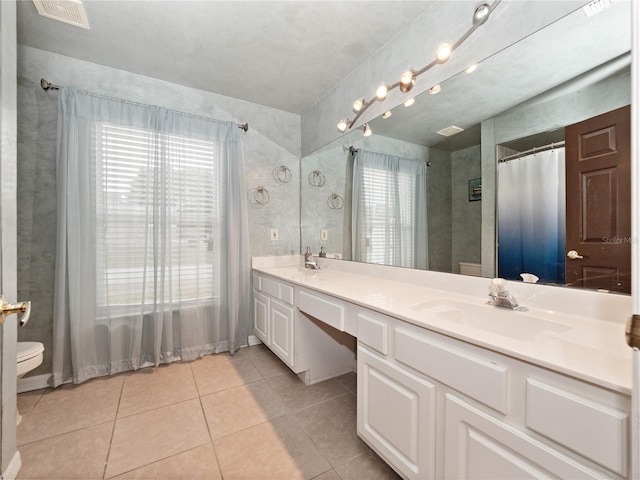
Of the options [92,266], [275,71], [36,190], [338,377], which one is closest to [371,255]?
[338,377]

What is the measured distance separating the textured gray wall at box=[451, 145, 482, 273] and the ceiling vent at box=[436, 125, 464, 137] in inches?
4.7

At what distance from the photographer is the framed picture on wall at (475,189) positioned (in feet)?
4.91

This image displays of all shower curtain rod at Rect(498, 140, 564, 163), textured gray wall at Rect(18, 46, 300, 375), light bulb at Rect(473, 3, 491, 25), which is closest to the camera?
shower curtain rod at Rect(498, 140, 564, 163)

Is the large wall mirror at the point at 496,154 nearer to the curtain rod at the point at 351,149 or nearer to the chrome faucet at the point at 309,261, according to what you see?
the curtain rod at the point at 351,149

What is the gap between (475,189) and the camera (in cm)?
152

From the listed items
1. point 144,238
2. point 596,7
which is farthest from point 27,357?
point 596,7

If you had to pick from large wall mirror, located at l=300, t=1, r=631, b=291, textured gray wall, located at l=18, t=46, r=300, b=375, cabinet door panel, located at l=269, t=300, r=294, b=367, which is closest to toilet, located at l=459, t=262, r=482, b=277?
large wall mirror, located at l=300, t=1, r=631, b=291

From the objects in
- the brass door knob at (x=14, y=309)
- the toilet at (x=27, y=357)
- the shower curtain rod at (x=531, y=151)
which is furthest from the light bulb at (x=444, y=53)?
the toilet at (x=27, y=357)

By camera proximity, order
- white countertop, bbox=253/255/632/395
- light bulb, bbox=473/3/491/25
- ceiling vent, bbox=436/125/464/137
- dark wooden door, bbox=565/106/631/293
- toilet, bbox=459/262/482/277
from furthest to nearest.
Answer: ceiling vent, bbox=436/125/464/137 < toilet, bbox=459/262/482/277 < light bulb, bbox=473/3/491/25 < dark wooden door, bbox=565/106/631/293 < white countertop, bbox=253/255/632/395

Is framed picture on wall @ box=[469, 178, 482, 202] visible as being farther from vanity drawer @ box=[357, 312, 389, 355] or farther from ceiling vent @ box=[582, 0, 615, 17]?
vanity drawer @ box=[357, 312, 389, 355]

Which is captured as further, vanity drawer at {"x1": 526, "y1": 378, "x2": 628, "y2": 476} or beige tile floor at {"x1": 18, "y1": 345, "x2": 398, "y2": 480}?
beige tile floor at {"x1": 18, "y1": 345, "x2": 398, "y2": 480}

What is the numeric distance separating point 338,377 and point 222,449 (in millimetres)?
999

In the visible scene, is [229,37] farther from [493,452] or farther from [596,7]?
[493,452]

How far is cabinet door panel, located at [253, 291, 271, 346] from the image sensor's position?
8.09ft
